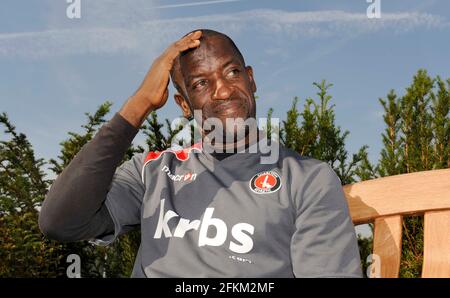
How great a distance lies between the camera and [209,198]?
219 cm

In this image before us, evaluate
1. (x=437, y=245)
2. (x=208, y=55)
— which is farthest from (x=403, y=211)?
(x=208, y=55)

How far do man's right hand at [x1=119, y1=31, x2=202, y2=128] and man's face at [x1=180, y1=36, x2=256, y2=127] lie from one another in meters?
0.07

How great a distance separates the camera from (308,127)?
4.79 metres

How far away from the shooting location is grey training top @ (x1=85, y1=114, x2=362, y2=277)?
1.99m

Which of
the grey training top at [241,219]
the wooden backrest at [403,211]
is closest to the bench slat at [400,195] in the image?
the wooden backrest at [403,211]

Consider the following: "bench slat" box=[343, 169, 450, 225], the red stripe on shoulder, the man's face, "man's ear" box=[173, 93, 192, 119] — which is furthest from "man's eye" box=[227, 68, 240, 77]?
"bench slat" box=[343, 169, 450, 225]

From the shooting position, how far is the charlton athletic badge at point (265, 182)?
7.05ft

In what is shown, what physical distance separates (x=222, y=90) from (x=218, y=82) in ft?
0.15

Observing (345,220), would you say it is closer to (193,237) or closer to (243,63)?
(193,237)

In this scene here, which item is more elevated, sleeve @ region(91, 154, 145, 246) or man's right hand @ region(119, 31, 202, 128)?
man's right hand @ region(119, 31, 202, 128)

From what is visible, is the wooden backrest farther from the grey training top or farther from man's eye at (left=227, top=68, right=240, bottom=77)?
man's eye at (left=227, top=68, right=240, bottom=77)

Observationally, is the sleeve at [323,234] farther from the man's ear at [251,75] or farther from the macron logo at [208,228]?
Answer: the man's ear at [251,75]

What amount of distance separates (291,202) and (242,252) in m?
0.26

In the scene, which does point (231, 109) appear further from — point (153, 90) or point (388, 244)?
point (388, 244)
